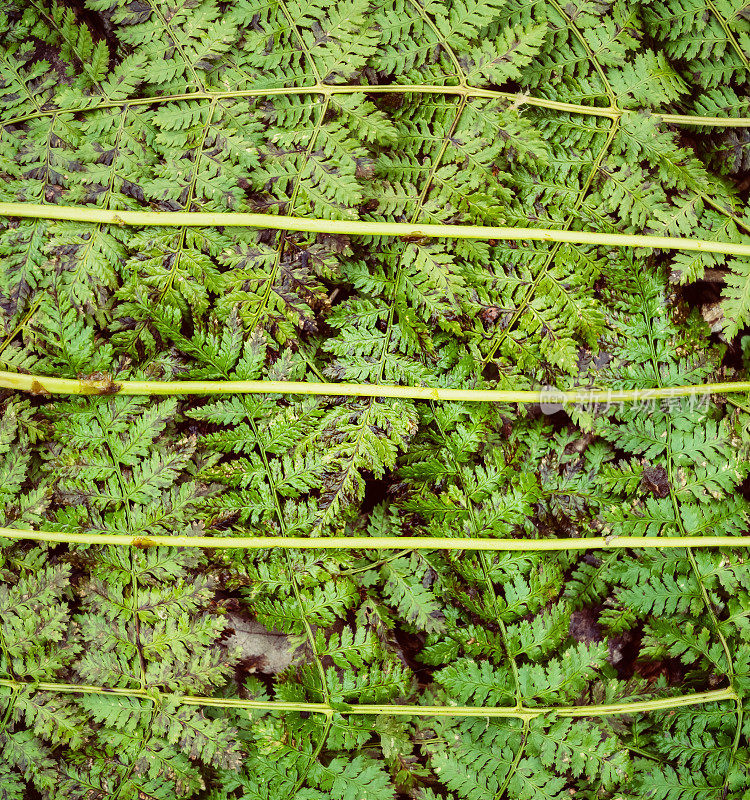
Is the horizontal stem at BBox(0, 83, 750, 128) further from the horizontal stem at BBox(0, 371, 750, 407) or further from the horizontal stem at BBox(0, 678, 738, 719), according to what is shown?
the horizontal stem at BBox(0, 678, 738, 719)

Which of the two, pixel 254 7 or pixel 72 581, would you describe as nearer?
pixel 254 7

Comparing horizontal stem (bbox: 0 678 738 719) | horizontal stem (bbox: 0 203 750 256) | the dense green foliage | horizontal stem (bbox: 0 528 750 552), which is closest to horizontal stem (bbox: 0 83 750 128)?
the dense green foliage

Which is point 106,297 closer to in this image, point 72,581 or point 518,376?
point 72,581

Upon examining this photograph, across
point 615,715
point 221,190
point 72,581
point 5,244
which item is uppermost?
point 221,190

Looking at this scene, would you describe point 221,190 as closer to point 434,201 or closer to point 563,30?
point 434,201

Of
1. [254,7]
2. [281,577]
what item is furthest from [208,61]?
[281,577]

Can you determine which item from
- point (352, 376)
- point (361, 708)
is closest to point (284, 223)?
point (352, 376)

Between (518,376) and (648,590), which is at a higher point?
(518,376)
